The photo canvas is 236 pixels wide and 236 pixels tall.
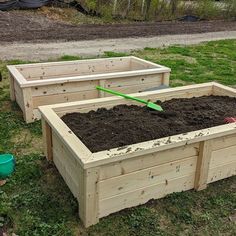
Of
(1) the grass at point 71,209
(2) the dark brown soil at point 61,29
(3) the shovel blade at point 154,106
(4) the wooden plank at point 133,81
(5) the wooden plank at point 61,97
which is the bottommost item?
(2) the dark brown soil at point 61,29

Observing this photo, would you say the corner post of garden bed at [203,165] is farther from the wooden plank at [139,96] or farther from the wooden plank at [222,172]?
the wooden plank at [139,96]

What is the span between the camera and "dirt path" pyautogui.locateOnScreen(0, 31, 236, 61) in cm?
734

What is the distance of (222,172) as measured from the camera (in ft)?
9.39

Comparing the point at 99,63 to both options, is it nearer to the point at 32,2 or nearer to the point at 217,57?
the point at 217,57

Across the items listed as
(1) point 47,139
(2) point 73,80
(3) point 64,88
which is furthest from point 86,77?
(1) point 47,139

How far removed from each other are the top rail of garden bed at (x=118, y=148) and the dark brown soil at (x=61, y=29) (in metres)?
6.43

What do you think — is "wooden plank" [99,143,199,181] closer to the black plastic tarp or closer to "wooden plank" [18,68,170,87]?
"wooden plank" [18,68,170,87]

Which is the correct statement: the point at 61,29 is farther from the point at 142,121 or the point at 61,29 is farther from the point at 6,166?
the point at 6,166

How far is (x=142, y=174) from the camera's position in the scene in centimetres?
240

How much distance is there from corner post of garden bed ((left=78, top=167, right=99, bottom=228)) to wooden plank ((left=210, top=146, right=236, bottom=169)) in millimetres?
1030

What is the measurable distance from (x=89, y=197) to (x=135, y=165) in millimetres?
390

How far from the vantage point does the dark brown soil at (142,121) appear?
271 centimetres

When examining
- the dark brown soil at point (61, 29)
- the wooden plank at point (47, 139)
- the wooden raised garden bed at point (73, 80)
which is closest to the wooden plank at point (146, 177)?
the wooden plank at point (47, 139)

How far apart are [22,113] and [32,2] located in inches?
402
